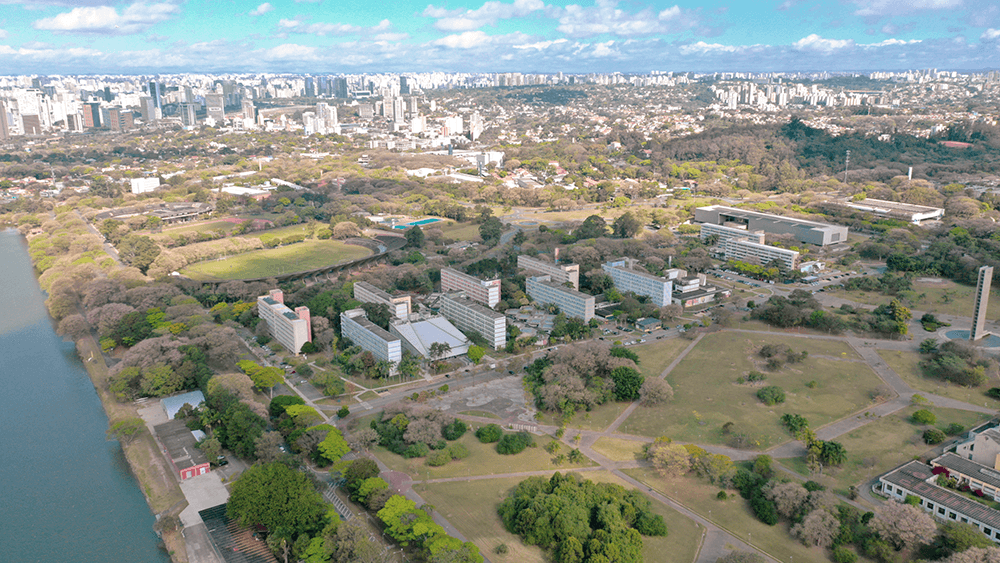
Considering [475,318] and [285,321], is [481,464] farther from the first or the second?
[285,321]

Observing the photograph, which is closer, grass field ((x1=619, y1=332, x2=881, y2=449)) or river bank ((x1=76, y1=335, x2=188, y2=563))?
river bank ((x1=76, y1=335, x2=188, y2=563))

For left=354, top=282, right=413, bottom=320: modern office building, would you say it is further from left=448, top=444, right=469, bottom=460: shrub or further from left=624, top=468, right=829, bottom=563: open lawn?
left=624, top=468, right=829, bottom=563: open lawn

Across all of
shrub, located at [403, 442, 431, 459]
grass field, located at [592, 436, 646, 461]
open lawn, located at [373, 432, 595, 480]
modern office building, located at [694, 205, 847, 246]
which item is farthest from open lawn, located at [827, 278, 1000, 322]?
shrub, located at [403, 442, 431, 459]

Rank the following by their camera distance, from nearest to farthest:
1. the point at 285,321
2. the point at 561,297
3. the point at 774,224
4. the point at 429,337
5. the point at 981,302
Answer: the point at 981,302 < the point at 429,337 < the point at 285,321 < the point at 561,297 < the point at 774,224

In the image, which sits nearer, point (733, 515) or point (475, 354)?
point (733, 515)

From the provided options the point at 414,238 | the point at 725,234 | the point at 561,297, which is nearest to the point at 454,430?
the point at 561,297

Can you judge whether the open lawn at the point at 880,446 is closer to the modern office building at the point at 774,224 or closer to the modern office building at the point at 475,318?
the modern office building at the point at 475,318

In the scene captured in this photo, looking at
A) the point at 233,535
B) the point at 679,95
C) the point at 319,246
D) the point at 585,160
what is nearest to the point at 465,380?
the point at 233,535
